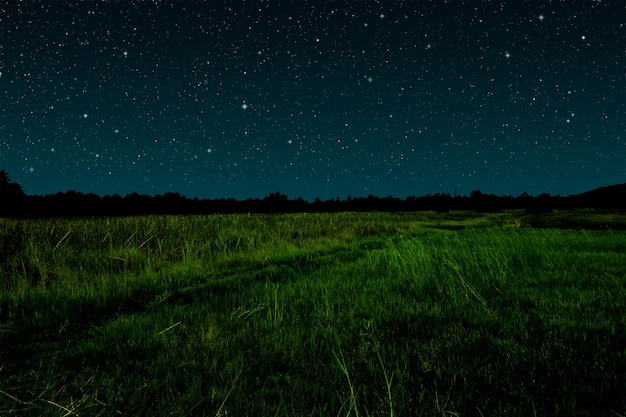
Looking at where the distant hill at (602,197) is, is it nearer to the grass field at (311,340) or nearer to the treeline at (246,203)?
the treeline at (246,203)

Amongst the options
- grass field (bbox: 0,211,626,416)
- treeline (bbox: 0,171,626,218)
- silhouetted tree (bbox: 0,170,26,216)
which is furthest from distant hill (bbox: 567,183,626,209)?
silhouetted tree (bbox: 0,170,26,216)

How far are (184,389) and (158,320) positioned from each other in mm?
1474

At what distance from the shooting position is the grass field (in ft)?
6.36

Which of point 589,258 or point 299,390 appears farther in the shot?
point 589,258

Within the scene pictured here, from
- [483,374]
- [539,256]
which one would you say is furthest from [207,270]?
[539,256]

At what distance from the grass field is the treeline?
60239 millimetres

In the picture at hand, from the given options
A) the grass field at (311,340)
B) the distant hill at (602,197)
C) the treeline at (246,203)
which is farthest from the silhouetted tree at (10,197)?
the distant hill at (602,197)

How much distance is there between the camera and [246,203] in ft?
254

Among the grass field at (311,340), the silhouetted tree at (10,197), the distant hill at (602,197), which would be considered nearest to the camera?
the grass field at (311,340)

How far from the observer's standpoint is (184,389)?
2105 mm

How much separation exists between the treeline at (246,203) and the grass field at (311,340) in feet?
198

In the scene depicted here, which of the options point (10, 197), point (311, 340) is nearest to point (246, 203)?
point (10, 197)

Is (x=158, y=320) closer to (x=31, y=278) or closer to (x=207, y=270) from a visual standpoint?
(x=207, y=270)

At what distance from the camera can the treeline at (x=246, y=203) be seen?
64.2m
